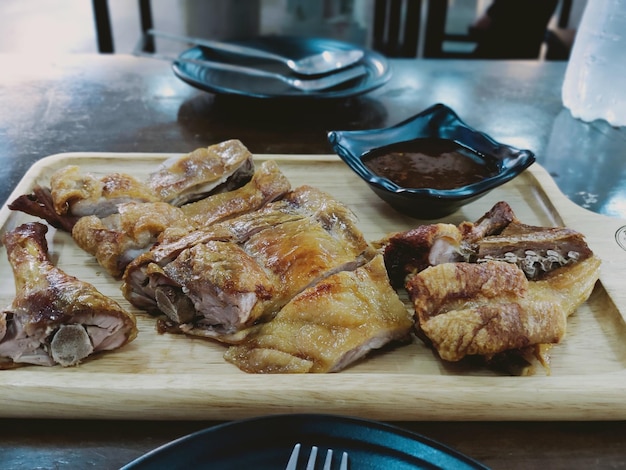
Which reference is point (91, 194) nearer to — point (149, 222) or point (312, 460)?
point (149, 222)

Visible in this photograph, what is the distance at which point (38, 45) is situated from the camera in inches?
324

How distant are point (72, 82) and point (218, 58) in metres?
1.07

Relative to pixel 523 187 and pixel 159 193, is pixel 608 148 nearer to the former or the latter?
pixel 523 187

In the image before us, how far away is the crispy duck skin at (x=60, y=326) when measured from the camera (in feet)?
5.45

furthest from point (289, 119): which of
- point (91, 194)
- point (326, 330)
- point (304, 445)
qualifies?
point (304, 445)

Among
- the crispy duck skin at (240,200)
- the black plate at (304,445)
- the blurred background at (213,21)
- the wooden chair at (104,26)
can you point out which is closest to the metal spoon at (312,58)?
the crispy duck skin at (240,200)

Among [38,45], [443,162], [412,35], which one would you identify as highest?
[443,162]

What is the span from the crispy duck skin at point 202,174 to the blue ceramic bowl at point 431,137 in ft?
1.41

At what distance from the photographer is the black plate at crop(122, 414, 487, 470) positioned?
136cm

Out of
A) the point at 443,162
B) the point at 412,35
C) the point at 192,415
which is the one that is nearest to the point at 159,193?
the point at 192,415

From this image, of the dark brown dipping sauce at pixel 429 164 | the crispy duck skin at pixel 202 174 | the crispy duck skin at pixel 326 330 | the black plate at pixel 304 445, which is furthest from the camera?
the dark brown dipping sauce at pixel 429 164

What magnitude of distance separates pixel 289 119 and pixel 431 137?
1118 millimetres

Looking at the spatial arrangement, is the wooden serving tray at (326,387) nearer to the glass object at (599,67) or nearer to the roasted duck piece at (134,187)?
the roasted duck piece at (134,187)

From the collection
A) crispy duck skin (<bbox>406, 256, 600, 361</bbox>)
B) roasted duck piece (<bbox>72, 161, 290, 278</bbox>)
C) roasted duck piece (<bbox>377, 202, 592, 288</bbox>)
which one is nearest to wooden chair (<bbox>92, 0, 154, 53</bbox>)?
roasted duck piece (<bbox>72, 161, 290, 278</bbox>)
